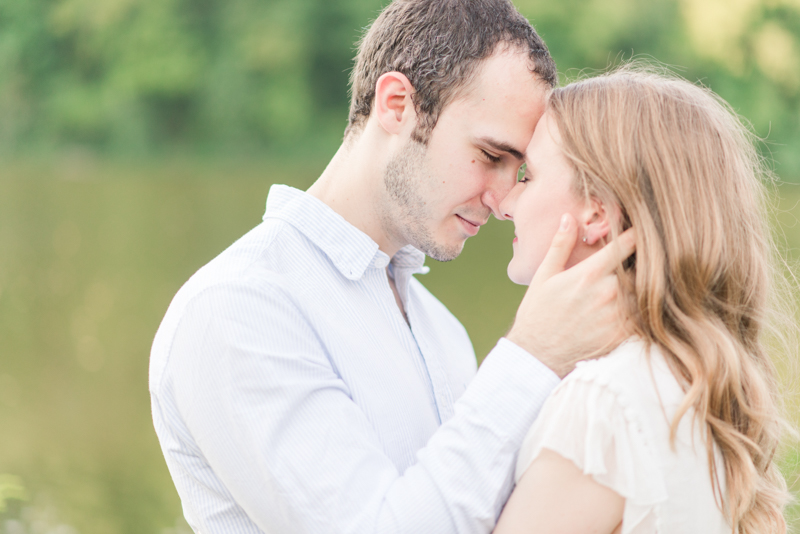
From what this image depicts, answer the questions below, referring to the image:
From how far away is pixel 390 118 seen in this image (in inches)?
91.0

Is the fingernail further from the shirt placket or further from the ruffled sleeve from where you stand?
the shirt placket

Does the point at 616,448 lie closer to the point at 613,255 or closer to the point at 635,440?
the point at 635,440

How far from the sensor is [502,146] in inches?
86.1

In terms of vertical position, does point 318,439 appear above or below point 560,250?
below

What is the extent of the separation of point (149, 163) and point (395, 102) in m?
23.7

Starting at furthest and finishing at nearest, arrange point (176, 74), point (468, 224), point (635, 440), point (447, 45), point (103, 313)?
point (176, 74) < point (103, 313) < point (468, 224) < point (447, 45) < point (635, 440)

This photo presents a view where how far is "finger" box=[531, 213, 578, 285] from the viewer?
1.80 m

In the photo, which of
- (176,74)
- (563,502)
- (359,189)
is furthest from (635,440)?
(176,74)

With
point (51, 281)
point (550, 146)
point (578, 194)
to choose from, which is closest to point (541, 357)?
point (578, 194)

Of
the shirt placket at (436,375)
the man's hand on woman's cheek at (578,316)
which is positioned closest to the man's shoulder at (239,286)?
the shirt placket at (436,375)

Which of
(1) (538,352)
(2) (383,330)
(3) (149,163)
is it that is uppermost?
(1) (538,352)

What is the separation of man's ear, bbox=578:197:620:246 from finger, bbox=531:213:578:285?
0.02m

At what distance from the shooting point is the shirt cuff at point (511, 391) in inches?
64.6

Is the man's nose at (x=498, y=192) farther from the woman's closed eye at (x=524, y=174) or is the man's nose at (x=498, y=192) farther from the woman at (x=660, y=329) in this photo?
the woman at (x=660, y=329)
